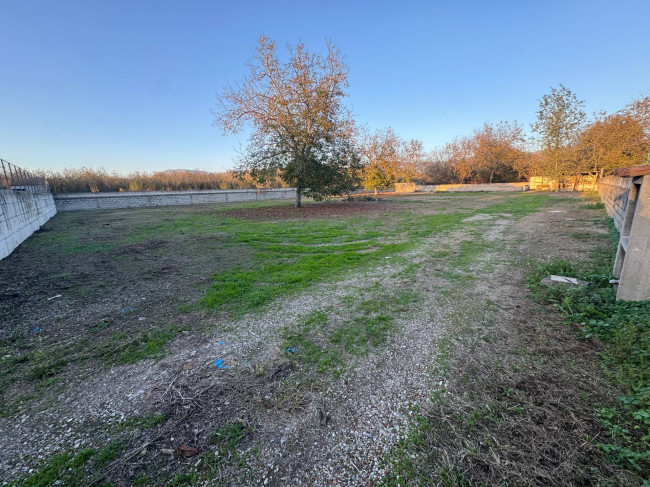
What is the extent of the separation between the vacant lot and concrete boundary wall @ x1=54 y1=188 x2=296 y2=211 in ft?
73.2

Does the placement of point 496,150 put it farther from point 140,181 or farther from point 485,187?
point 140,181

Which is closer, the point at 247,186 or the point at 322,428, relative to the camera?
the point at 322,428

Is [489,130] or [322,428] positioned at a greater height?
[489,130]

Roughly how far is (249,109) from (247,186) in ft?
59.1

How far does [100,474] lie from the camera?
5.52 ft

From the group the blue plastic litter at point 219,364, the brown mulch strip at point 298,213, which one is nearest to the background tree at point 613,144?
the brown mulch strip at point 298,213

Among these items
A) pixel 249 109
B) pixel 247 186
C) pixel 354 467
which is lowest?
pixel 354 467

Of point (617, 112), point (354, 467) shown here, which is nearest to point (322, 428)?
point (354, 467)

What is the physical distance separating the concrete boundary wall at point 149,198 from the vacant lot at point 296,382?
Result: 22.3m

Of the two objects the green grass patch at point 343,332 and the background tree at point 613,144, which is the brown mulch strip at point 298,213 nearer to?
the green grass patch at point 343,332

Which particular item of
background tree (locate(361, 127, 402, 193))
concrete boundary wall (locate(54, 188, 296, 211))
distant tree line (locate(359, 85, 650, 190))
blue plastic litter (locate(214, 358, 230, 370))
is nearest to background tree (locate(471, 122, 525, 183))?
distant tree line (locate(359, 85, 650, 190))

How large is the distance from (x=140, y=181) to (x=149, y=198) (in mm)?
5041

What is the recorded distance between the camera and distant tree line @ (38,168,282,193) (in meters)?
23.8

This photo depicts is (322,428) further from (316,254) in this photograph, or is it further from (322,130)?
(322,130)
